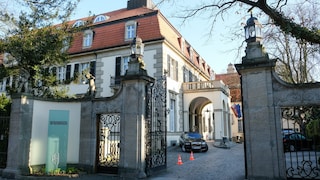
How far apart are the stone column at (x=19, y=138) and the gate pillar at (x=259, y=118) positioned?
24.3ft

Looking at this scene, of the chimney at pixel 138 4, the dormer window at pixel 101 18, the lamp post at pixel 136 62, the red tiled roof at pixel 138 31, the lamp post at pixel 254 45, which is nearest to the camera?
the lamp post at pixel 254 45

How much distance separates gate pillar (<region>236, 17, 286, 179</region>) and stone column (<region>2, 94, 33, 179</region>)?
24.3 feet

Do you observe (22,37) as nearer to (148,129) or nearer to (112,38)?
(148,129)

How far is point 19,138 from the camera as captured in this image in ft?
32.1

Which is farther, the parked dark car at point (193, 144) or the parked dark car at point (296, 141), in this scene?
the parked dark car at point (193, 144)

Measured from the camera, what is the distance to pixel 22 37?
40.8ft

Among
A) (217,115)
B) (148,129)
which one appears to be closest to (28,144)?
(148,129)

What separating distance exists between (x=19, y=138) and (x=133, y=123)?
13.3 feet

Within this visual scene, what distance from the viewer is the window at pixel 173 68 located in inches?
928

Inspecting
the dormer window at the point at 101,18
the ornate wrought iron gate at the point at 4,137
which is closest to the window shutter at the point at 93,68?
the dormer window at the point at 101,18

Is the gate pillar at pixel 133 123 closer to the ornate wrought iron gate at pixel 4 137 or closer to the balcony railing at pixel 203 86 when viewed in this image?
the ornate wrought iron gate at pixel 4 137

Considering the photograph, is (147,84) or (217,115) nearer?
(147,84)

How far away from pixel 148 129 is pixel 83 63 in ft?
57.3

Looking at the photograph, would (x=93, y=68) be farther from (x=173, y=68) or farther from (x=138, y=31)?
(x=173, y=68)
